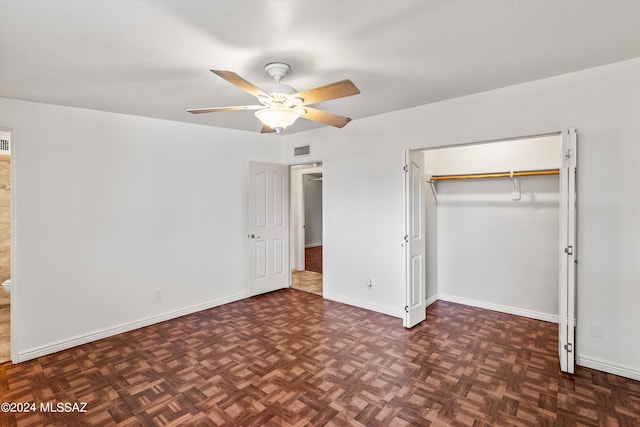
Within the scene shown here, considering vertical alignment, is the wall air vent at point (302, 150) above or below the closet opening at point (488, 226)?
above

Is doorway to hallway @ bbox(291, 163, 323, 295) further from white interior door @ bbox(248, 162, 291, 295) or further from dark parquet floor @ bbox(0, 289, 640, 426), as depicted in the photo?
dark parquet floor @ bbox(0, 289, 640, 426)

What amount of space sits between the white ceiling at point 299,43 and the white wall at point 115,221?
54cm

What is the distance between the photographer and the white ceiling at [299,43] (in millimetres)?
1714

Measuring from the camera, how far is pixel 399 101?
3.38 meters

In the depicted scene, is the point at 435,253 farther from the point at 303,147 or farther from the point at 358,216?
the point at 303,147

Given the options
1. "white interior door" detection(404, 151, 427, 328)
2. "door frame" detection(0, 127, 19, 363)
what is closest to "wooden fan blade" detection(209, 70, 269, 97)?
"white interior door" detection(404, 151, 427, 328)

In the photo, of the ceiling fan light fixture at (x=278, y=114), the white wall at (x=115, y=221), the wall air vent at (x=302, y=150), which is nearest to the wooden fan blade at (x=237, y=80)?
the ceiling fan light fixture at (x=278, y=114)

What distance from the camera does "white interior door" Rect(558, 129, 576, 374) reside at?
257cm

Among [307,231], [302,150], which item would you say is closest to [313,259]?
[307,231]

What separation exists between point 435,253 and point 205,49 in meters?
3.78

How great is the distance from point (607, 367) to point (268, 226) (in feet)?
13.3

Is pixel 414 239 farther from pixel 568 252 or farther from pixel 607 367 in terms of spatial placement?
pixel 607 367

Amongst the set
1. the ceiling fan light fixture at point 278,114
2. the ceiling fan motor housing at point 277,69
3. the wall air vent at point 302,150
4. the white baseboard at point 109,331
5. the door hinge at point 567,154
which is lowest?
the white baseboard at point 109,331

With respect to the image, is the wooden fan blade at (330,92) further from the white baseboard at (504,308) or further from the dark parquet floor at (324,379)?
the white baseboard at (504,308)
